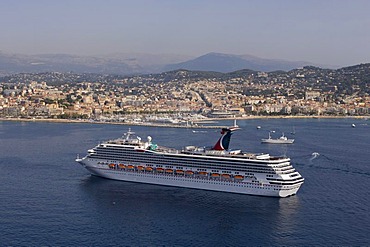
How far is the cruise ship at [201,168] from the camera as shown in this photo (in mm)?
20516

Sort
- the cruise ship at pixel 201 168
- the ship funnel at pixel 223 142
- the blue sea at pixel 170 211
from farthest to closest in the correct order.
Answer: the ship funnel at pixel 223 142 → the cruise ship at pixel 201 168 → the blue sea at pixel 170 211

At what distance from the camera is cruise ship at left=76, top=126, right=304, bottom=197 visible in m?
20.5

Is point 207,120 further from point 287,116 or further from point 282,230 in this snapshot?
point 282,230

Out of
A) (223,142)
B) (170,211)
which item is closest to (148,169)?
(223,142)

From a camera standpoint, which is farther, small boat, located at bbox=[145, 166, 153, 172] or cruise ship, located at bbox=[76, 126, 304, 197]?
small boat, located at bbox=[145, 166, 153, 172]

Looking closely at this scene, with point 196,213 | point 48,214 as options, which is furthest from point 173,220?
point 48,214

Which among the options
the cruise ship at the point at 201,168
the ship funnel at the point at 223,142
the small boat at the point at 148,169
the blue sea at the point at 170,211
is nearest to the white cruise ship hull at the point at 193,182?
the cruise ship at the point at 201,168

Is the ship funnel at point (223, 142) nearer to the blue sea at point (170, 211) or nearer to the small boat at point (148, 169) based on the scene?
the blue sea at point (170, 211)

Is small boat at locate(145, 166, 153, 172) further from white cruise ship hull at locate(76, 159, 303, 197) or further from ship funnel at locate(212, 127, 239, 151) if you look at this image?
→ ship funnel at locate(212, 127, 239, 151)

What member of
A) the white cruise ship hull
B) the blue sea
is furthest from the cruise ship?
the blue sea

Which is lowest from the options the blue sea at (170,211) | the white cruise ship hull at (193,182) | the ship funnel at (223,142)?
the blue sea at (170,211)

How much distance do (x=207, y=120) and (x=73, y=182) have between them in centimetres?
4109

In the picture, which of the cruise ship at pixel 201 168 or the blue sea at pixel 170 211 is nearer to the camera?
the blue sea at pixel 170 211

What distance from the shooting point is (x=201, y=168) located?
71.5 ft
